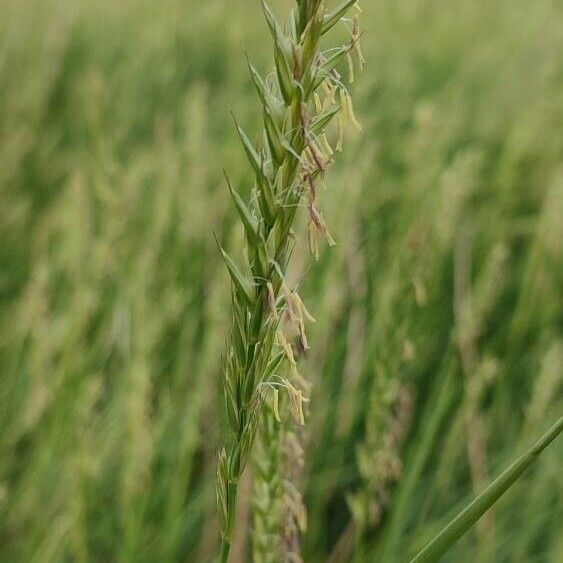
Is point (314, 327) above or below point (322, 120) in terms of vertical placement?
below

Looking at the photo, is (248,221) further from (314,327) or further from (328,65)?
(314,327)

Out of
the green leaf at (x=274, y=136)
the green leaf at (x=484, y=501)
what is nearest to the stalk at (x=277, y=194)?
the green leaf at (x=274, y=136)

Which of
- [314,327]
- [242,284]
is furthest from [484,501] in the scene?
[314,327]

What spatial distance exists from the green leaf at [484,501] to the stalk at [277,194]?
0.10 m

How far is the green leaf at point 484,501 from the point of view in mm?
420

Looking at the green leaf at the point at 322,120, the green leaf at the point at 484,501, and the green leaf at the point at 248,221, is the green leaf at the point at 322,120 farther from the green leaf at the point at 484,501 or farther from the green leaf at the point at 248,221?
the green leaf at the point at 484,501

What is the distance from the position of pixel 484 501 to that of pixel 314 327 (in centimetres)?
90

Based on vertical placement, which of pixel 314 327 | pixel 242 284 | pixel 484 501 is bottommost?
pixel 314 327

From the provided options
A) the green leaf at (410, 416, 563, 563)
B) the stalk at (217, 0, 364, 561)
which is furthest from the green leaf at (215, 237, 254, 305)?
the green leaf at (410, 416, 563, 563)

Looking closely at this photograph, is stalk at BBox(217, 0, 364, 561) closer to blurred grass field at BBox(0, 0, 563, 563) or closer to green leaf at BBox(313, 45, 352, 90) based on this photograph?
green leaf at BBox(313, 45, 352, 90)

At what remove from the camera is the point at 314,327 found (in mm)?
1317

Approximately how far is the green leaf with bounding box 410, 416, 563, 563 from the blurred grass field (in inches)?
7.7

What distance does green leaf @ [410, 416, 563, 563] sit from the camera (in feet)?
1.38

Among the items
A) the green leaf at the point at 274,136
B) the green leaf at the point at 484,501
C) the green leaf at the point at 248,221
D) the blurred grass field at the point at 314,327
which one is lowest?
the blurred grass field at the point at 314,327
